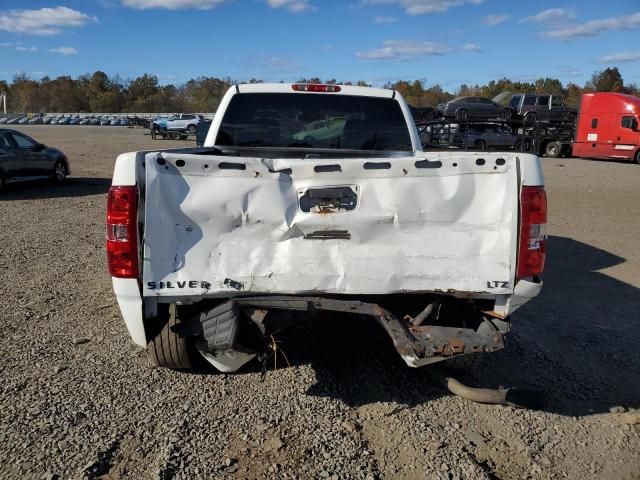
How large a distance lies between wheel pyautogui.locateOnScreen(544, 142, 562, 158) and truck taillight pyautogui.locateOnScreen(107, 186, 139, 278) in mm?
29055

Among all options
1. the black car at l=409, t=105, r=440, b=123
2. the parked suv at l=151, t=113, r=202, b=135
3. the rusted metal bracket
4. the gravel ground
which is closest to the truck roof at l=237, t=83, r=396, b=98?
the gravel ground

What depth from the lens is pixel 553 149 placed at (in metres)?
29.1

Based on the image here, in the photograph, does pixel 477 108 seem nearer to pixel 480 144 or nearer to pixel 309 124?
pixel 480 144

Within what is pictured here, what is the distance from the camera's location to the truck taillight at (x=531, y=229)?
3.31 metres

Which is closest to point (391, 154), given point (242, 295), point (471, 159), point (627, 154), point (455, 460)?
point (471, 159)

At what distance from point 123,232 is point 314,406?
63.8 inches

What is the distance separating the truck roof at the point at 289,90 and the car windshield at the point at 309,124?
4 cm

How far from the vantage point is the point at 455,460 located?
3.14 metres

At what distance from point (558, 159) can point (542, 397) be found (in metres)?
27.2

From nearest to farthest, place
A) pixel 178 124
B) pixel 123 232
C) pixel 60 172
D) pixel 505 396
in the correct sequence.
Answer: pixel 123 232 → pixel 505 396 → pixel 60 172 → pixel 178 124

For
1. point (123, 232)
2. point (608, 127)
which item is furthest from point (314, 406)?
point (608, 127)

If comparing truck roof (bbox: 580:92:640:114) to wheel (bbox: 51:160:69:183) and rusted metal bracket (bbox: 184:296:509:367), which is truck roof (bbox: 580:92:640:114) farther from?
rusted metal bracket (bbox: 184:296:509:367)

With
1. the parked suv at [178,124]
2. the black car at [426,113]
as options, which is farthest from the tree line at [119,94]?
the black car at [426,113]

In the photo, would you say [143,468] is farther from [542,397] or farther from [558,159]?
[558,159]
